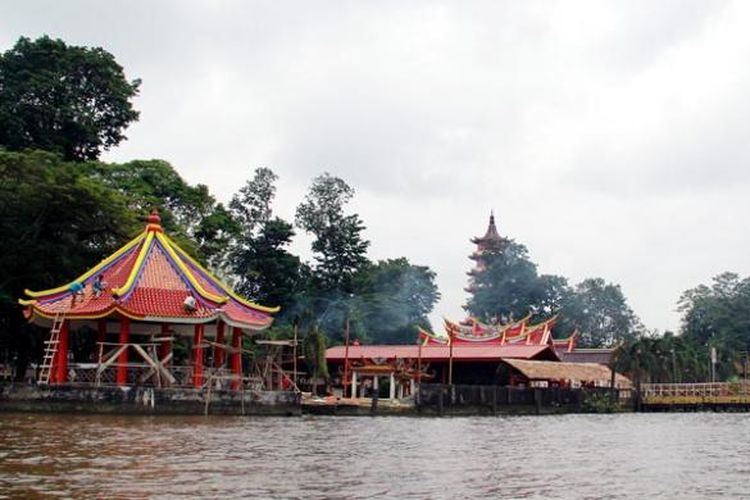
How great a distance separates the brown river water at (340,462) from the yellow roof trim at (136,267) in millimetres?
5993

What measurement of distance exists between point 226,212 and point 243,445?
143ft

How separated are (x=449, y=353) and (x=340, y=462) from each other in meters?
37.3

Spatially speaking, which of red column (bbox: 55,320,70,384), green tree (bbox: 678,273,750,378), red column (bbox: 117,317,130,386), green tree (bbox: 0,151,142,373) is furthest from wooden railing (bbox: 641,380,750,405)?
red column (bbox: 55,320,70,384)

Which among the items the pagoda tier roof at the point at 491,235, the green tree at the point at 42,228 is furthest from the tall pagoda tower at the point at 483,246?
the green tree at the point at 42,228

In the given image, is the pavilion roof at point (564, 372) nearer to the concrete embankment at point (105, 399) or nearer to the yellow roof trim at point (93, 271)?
the yellow roof trim at point (93, 271)

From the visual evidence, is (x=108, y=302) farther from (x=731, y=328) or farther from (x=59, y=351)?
(x=731, y=328)

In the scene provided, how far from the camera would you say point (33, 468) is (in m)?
14.2

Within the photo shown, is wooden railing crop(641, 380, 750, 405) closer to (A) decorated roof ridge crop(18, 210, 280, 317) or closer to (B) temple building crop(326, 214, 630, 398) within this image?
(B) temple building crop(326, 214, 630, 398)

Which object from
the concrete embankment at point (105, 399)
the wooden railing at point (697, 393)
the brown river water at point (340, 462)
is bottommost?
the brown river water at point (340, 462)

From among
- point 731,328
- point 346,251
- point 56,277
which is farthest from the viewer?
point 731,328

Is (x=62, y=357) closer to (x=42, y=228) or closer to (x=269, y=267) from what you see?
(x=42, y=228)

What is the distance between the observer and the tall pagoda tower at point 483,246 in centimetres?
9756

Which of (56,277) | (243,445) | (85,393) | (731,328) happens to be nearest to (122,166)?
(56,277)

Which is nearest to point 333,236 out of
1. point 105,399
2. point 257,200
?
point 257,200
